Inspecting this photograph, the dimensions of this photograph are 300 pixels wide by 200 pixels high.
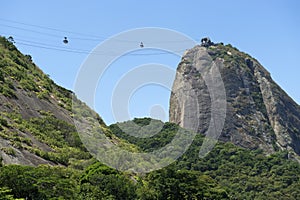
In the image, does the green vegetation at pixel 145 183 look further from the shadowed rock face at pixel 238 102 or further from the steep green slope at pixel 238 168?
the shadowed rock face at pixel 238 102

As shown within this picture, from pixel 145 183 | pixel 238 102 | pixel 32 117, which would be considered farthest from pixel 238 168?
pixel 32 117

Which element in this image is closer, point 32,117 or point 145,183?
point 145,183

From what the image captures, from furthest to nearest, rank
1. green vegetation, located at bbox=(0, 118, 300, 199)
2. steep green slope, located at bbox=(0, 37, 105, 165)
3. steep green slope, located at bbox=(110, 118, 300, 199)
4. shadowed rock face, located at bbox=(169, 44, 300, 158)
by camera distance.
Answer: shadowed rock face, located at bbox=(169, 44, 300, 158) → steep green slope, located at bbox=(110, 118, 300, 199) → steep green slope, located at bbox=(0, 37, 105, 165) → green vegetation, located at bbox=(0, 118, 300, 199)

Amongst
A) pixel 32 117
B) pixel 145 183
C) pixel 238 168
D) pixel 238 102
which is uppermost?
pixel 238 102

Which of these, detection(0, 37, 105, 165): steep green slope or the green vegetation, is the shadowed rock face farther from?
detection(0, 37, 105, 165): steep green slope

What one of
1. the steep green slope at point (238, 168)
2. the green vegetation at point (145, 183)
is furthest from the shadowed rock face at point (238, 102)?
the green vegetation at point (145, 183)

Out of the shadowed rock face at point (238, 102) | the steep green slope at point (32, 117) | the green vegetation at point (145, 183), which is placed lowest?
the green vegetation at point (145, 183)

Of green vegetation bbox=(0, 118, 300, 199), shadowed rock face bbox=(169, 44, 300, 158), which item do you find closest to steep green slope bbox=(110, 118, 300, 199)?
green vegetation bbox=(0, 118, 300, 199)

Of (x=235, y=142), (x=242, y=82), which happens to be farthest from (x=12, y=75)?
(x=242, y=82)

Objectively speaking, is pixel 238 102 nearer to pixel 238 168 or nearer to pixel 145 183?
pixel 238 168
